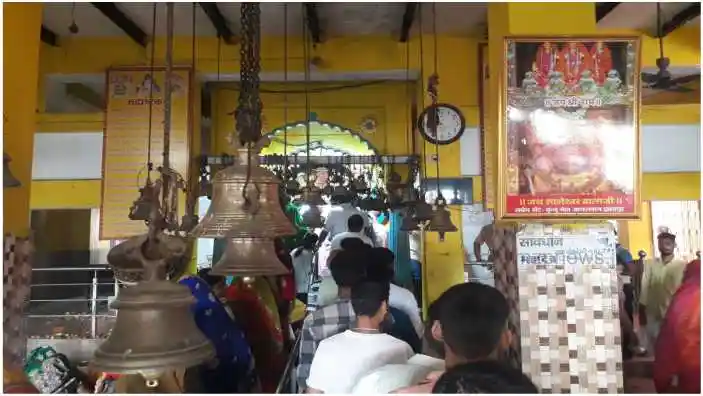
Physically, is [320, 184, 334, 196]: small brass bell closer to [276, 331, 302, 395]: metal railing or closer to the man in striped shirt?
[276, 331, 302, 395]: metal railing

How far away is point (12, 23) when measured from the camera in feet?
11.0

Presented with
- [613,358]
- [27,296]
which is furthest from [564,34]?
[27,296]

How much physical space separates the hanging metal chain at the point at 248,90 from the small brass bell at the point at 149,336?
0.63m

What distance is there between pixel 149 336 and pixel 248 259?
2.05ft

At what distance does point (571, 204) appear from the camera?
309 cm

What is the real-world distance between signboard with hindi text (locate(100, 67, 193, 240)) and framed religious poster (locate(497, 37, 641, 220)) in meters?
4.03

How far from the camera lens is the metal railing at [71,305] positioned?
16.2 feet

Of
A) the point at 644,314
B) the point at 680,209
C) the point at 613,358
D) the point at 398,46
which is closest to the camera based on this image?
the point at 613,358

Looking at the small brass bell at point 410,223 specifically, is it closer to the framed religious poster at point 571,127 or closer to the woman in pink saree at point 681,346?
the framed religious poster at point 571,127

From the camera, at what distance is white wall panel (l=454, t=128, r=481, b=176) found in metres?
6.30

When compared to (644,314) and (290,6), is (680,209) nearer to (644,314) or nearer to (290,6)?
(644,314)

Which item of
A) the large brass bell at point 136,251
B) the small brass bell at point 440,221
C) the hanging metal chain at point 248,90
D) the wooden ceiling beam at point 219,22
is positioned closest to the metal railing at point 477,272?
the small brass bell at point 440,221

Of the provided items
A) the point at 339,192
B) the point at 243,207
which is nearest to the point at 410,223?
the point at 339,192

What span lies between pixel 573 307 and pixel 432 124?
3164mm
